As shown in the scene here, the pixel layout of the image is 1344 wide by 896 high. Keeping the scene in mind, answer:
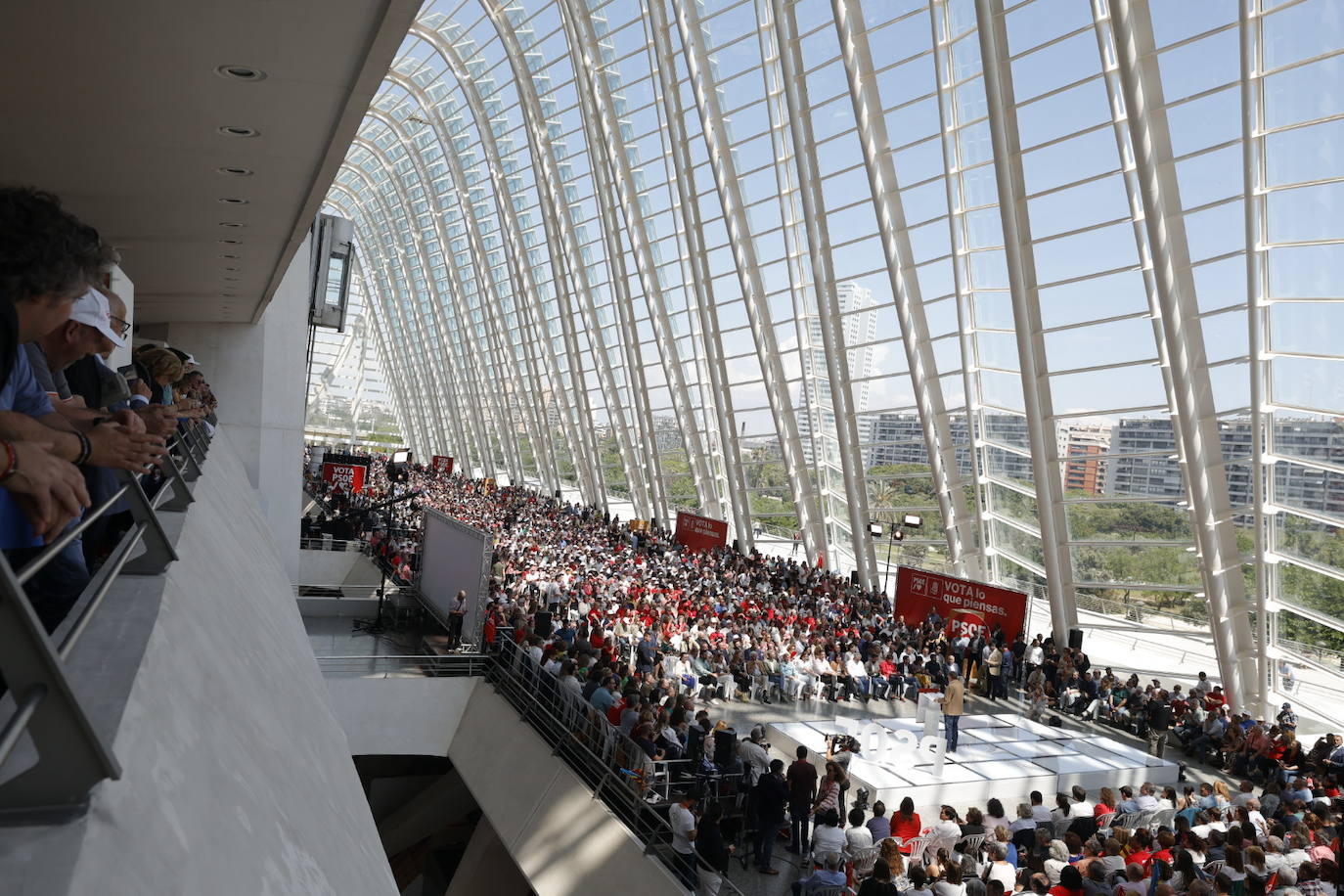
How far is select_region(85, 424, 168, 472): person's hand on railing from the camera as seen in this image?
2.03 metres

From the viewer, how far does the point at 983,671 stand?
19.7 metres

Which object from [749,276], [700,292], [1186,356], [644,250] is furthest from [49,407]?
[644,250]

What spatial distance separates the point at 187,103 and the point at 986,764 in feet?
40.2

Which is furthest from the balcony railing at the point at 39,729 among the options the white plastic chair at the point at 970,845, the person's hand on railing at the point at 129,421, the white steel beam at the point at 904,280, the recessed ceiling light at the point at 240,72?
the white steel beam at the point at 904,280

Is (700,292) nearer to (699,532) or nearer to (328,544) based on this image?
(699,532)

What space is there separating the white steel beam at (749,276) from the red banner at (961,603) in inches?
248

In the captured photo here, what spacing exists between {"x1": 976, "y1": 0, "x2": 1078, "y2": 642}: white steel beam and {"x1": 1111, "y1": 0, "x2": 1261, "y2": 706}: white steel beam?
7.77 feet

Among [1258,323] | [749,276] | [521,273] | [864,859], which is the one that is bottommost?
[864,859]

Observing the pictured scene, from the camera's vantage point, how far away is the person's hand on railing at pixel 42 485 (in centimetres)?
151

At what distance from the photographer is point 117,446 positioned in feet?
6.82

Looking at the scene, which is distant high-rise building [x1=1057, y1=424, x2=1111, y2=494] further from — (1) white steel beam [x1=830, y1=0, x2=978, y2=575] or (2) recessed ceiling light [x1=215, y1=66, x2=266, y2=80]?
(2) recessed ceiling light [x1=215, y1=66, x2=266, y2=80]

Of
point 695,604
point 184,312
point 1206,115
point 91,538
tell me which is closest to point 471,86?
point 184,312

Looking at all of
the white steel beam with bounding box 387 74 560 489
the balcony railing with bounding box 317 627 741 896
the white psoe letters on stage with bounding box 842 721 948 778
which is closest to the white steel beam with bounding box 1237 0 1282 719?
the white psoe letters on stage with bounding box 842 721 948 778

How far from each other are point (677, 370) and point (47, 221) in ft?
97.6
